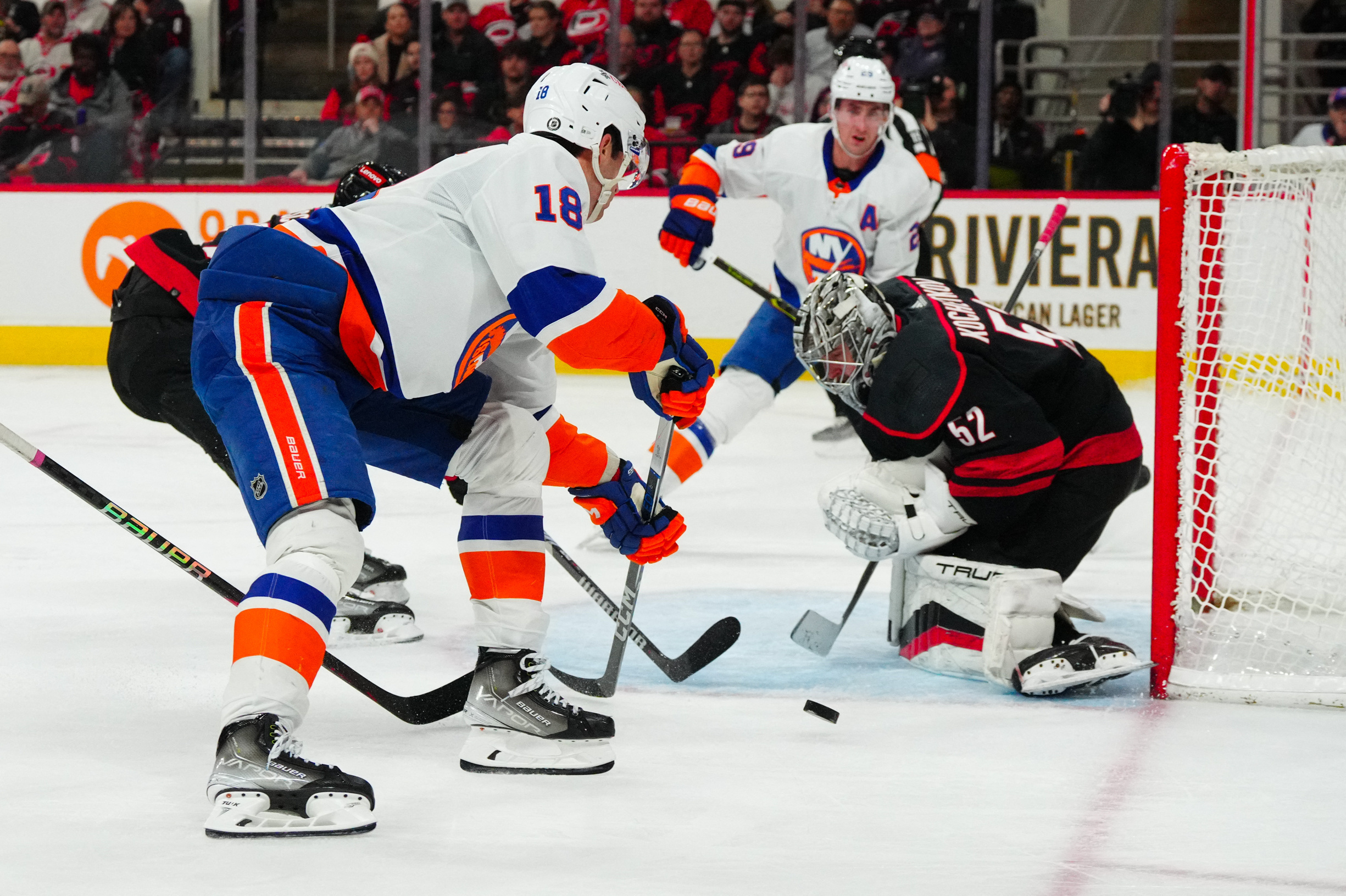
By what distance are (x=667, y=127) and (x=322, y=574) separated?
5.83m

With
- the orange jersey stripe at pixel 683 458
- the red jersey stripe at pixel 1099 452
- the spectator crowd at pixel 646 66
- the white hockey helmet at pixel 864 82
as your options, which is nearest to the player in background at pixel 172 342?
the orange jersey stripe at pixel 683 458

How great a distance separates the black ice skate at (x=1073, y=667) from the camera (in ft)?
8.56

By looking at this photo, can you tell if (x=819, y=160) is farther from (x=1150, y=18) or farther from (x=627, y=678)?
(x=1150, y=18)

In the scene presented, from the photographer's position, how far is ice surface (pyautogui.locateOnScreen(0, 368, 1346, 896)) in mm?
1845

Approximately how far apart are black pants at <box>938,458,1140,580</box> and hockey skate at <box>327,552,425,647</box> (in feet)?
3.37

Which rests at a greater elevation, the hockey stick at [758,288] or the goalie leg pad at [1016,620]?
the hockey stick at [758,288]

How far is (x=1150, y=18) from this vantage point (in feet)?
23.3

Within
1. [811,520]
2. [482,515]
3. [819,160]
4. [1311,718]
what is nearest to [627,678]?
[482,515]

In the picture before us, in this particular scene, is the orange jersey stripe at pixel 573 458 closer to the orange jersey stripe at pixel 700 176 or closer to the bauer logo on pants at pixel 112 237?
the orange jersey stripe at pixel 700 176

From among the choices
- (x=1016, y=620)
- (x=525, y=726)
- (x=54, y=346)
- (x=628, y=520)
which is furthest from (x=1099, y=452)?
(x=54, y=346)

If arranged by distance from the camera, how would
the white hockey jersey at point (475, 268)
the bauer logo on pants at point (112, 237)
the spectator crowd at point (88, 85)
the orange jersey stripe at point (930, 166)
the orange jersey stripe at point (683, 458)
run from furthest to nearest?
the spectator crowd at point (88, 85)
the bauer logo on pants at point (112, 237)
the orange jersey stripe at point (930, 166)
the orange jersey stripe at point (683, 458)
the white hockey jersey at point (475, 268)

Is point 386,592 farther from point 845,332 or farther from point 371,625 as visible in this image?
point 845,332

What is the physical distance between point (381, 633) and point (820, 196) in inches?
84.0

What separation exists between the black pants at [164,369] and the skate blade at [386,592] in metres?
0.38
